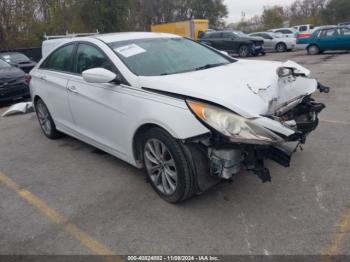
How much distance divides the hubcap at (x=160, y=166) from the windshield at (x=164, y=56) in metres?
0.82

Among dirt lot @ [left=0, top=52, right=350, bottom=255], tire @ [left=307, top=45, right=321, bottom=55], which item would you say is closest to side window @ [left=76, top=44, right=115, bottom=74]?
dirt lot @ [left=0, top=52, right=350, bottom=255]

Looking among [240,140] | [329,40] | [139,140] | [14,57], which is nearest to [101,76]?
[139,140]

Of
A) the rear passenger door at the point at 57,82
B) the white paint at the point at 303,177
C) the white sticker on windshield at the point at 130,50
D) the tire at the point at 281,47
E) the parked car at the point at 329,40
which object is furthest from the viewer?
the tire at the point at 281,47

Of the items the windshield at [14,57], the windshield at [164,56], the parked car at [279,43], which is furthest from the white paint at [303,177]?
the parked car at [279,43]

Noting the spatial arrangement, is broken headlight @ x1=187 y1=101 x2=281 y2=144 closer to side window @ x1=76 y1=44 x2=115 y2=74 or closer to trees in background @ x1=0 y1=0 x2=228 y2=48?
side window @ x1=76 y1=44 x2=115 y2=74

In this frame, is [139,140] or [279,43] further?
[279,43]

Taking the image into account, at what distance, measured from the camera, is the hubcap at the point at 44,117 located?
221 inches

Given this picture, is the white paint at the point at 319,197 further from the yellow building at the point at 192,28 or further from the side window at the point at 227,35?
the yellow building at the point at 192,28

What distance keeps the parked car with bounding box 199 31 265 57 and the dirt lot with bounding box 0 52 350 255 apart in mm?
16773

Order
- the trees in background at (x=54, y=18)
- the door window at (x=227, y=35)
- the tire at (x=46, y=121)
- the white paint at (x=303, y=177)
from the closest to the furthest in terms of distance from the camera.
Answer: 1. the white paint at (x=303, y=177)
2. the tire at (x=46, y=121)
3. the door window at (x=227, y=35)
4. the trees in background at (x=54, y=18)

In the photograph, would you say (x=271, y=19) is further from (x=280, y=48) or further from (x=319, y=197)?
(x=319, y=197)

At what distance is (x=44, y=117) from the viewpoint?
18.9 feet

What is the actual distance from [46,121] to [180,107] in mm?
3411

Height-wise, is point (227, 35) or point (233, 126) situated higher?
point (227, 35)
